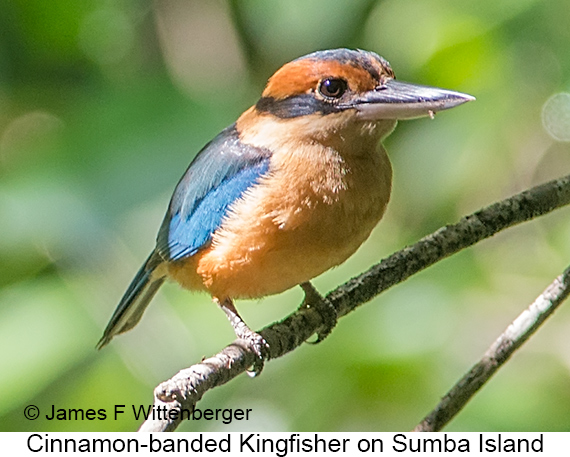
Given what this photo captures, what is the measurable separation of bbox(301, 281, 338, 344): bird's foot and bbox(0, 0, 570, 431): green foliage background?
107 millimetres

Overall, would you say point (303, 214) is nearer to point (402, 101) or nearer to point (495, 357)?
point (402, 101)

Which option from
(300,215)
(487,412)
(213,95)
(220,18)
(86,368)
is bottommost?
(487,412)

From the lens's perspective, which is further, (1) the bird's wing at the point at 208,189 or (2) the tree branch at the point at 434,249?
(1) the bird's wing at the point at 208,189

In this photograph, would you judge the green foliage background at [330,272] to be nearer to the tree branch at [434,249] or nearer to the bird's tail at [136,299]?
the bird's tail at [136,299]

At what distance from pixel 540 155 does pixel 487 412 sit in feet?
3.30

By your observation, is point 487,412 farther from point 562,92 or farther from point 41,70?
point 41,70

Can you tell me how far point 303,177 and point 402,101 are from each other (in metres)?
0.39

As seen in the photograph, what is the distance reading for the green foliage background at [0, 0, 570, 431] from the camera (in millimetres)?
2949

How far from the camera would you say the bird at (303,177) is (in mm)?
2500

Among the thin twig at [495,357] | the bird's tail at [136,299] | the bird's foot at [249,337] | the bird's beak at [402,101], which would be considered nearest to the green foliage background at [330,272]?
the bird's tail at [136,299]

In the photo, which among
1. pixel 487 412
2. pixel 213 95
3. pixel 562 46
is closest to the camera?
pixel 487 412

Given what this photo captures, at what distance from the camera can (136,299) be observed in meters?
3.26
